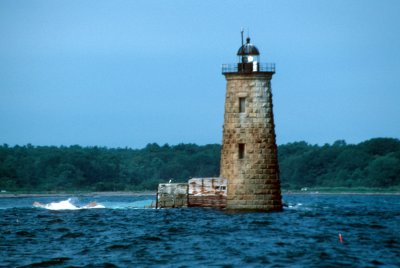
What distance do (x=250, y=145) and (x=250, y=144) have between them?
0.30ft

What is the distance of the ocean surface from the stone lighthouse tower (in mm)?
1723

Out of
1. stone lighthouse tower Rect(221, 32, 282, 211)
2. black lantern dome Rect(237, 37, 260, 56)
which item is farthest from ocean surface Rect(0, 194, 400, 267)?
black lantern dome Rect(237, 37, 260, 56)

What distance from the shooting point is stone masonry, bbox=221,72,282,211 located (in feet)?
232

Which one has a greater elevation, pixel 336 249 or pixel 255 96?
pixel 255 96

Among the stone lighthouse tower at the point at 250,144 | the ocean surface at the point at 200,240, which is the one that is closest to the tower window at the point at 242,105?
the stone lighthouse tower at the point at 250,144

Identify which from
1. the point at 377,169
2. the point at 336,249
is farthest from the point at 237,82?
the point at 377,169

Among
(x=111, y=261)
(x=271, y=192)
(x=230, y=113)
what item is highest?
(x=230, y=113)

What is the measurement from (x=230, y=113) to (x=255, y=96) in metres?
2.03

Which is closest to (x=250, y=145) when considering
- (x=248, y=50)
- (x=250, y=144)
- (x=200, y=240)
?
(x=250, y=144)

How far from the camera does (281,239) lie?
→ 55438mm

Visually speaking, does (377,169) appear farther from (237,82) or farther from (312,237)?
(312,237)

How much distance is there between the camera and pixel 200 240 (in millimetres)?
55688

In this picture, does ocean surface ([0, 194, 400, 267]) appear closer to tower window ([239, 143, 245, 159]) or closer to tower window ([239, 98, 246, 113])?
tower window ([239, 143, 245, 159])

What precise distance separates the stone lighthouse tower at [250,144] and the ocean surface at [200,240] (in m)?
1.72
